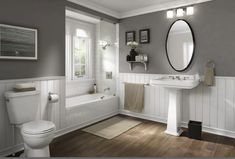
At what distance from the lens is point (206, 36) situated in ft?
10.3

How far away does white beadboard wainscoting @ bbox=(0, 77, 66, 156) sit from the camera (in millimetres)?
2309

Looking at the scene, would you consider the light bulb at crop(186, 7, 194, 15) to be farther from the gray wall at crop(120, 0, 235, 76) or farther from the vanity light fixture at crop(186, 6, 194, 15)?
the gray wall at crop(120, 0, 235, 76)

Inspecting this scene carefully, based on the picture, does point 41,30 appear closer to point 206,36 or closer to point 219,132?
point 206,36

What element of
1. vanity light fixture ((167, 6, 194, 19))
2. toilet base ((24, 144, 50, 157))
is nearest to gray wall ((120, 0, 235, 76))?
vanity light fixture ((167, 6, 194, 19))

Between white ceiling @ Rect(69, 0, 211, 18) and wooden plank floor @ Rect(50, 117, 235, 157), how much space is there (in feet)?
8.14

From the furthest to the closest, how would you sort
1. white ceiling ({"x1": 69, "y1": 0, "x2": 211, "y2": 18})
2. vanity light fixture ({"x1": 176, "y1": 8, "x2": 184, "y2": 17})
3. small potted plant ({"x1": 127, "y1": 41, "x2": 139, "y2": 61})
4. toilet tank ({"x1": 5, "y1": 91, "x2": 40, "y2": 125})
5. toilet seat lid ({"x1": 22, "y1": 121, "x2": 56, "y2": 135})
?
1. small potted plant ({"x1": 127, "y1": 41, "x2": 139, "y2": 61})
2. white ceiling ({"x1": 69, "y1": 0, "x2": 211, "y2": 18})
3. vanity light fixture ({"x1": 176, "y1": 8, "x2": 184, "y2": 17})
4. toilet tank ({"x1": 5, "y1": 91, "x2": 40, "y2": 125})
5. toilet seat lid ({"x1": 22, "y1": 121, "x2": 56, "y2": 135})

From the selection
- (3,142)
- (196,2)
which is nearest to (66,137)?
(3,142)

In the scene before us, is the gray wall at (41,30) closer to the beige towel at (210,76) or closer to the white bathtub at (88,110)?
the white bathtub at (88,110)

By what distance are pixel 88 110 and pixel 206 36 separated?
8.77 feet

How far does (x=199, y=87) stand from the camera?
324cm

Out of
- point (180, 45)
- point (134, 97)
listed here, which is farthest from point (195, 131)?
point (180, 45)

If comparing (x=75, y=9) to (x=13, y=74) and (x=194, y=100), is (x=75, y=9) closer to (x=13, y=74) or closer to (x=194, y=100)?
(x=13, y=74)

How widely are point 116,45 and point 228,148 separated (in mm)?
3095

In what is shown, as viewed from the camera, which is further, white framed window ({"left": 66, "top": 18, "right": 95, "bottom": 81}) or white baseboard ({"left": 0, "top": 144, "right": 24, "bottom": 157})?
white framed window ({"left": 66, "top": 18, "right": 95, "bottom": 81})
